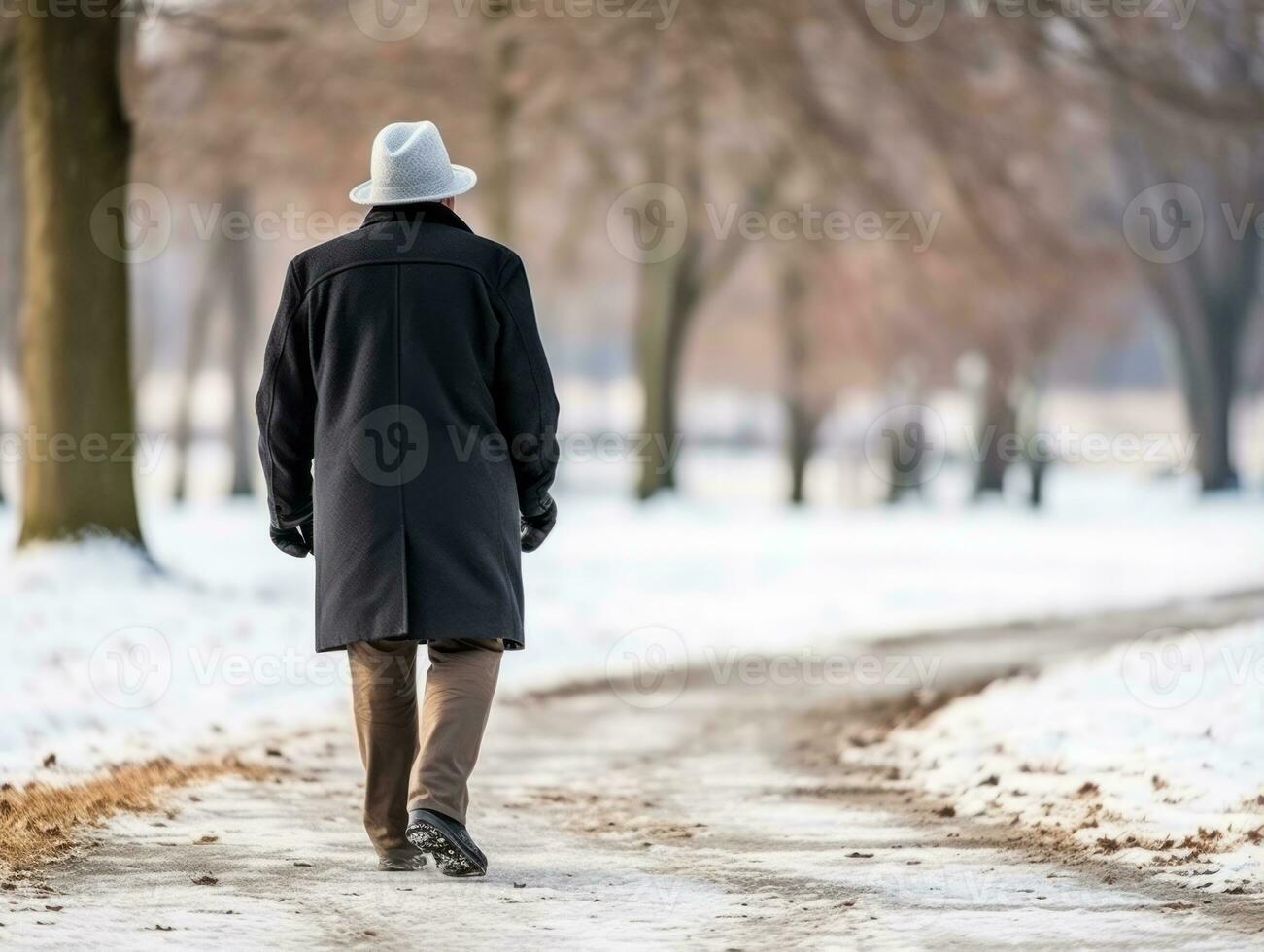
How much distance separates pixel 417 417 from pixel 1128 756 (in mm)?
3471

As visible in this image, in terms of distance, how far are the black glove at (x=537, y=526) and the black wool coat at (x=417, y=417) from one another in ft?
0.50

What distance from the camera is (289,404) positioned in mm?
5266

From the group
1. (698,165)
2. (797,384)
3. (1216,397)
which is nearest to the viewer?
(698,165)

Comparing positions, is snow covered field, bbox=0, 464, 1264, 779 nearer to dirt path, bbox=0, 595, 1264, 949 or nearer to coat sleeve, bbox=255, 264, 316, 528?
dirt path, bbox=0, 595, 1264, 949

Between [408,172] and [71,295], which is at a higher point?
[71,295]

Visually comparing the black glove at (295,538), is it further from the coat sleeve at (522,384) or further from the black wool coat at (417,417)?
the coat sleeve at (522,384)

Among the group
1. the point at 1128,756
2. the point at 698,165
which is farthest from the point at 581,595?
the point at 698,165

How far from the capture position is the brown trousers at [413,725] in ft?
16.7

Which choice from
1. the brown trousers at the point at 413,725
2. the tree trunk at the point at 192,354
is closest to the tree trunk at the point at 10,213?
the tree trunk at the point at 192,354

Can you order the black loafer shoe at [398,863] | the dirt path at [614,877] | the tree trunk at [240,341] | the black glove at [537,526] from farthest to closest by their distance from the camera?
the tree trunk at [240,341], the black glove at [537,526], the black loafer shoe at [398,863], the dirt path at [614,877]

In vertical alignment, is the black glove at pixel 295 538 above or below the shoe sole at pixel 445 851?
above

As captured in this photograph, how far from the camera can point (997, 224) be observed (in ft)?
59.0

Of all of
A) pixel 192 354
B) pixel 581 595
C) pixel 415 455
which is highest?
pixel 192 354

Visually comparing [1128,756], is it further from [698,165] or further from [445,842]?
[698,165]
